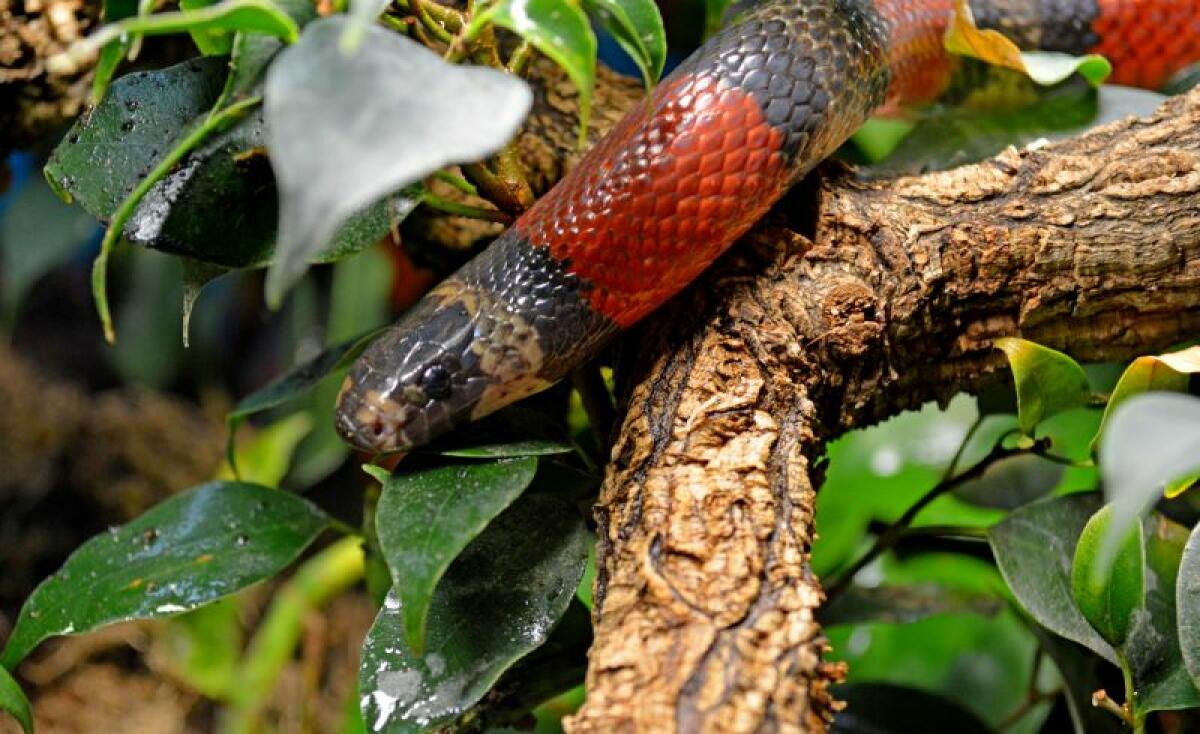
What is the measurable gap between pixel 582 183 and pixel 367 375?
0.33 m

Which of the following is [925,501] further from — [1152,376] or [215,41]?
[215,41]

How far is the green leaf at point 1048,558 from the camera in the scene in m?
1.20

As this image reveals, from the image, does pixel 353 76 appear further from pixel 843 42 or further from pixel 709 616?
pixel 843 42

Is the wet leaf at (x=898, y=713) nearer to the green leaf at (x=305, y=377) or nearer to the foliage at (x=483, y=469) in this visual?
the foliage at (x=483, y=469)

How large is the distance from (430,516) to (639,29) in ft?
1.60

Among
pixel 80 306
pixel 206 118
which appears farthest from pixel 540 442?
pixel 80 306

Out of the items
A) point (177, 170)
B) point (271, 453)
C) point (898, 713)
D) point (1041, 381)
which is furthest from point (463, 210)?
point (271, 453)

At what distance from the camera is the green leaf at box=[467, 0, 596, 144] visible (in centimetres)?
86

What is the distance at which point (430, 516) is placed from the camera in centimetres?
102

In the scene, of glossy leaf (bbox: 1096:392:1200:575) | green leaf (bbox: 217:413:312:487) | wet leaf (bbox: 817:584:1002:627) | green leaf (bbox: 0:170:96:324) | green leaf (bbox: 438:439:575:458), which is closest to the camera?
glossy leaf (bbox: 1096:392:1200:575)

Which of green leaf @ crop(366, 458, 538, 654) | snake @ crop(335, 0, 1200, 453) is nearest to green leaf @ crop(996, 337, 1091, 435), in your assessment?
snake @ crop(335, 0, 1200, 453)

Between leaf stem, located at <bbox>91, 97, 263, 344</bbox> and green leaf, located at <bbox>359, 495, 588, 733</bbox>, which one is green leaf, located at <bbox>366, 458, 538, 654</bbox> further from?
leaf stem, located at <bbox>91, 97, 263, 344</bbox>

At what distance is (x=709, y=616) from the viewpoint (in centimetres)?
89

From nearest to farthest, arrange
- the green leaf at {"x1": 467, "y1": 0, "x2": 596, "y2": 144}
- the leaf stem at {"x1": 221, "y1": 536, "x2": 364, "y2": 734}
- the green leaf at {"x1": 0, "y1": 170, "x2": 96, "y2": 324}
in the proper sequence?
the green leaf at {"x1": 467, "y1": 0, "x2": 596, "y2": 144} < the green leaf at {"x1": 0, "y1": 170, "x2": 96, "y2": 324} < the leaf stem at {"x1": 221, "y1": 536, "x2": 364, "y2": 734}
